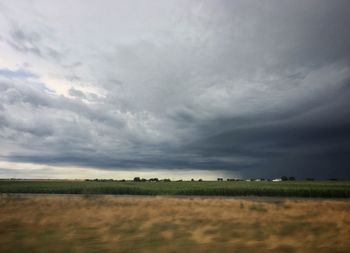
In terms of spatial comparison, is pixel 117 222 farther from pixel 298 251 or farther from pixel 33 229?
pixel 298 251

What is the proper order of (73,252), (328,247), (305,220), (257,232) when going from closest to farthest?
1. (73,252)
2. (328,247)
3. (257,232)
4. (305,220)

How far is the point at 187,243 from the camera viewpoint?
48.7 ft

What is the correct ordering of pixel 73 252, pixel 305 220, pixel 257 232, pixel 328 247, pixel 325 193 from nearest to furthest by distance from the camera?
pixel 73 252 → pixel 328 247 → pixel 257 232 → pixel 305 220 → pixel 325 193

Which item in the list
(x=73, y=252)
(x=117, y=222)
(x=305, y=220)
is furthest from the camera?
(x=305, y=220)

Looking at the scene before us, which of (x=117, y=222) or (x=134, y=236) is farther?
(x=117, y=222)

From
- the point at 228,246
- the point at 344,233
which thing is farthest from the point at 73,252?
the point at 344,233

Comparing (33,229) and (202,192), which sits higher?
(202,192)

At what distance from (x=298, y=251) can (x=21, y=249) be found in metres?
10.7

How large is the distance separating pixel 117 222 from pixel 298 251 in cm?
1183

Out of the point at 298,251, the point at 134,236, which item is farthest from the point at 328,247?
the point at 134,236

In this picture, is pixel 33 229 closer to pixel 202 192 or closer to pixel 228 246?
pixel 228 246

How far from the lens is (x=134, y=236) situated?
16672 millimetres

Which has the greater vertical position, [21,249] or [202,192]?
[202,192]

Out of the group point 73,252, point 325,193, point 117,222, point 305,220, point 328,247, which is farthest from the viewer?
point 325,193
